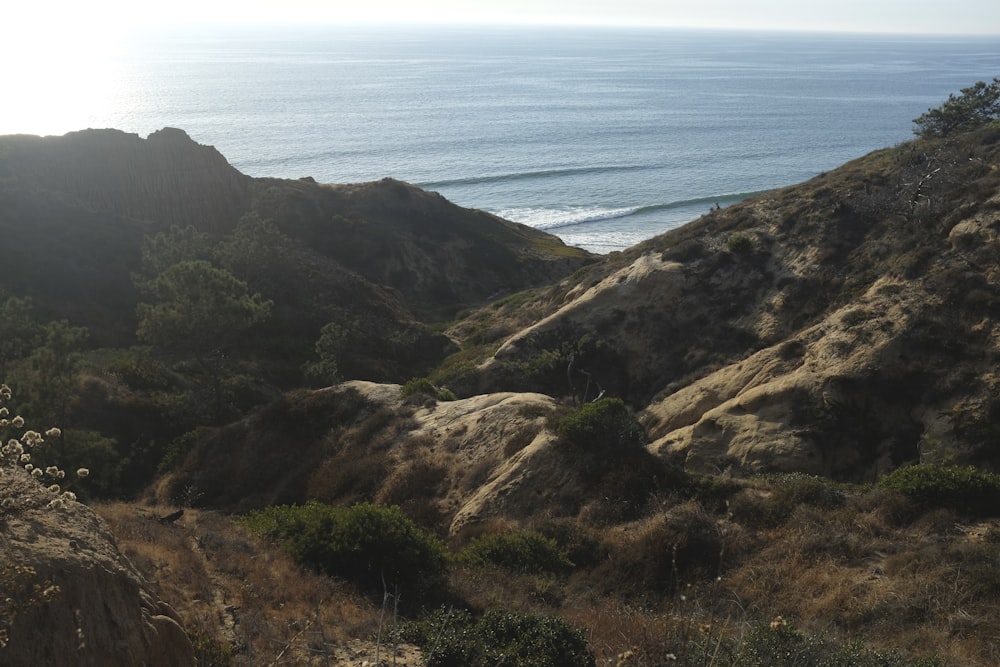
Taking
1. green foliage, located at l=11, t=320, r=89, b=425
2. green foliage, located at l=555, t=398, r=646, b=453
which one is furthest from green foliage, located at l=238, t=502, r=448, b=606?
green foliage, located at l=11, t=320, r=89, b=425

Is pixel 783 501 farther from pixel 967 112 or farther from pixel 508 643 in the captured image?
pixel 967 112

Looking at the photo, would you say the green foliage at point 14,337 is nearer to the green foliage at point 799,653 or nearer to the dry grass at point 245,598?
the dry grass at point 245,598

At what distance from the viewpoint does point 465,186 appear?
118875 mm

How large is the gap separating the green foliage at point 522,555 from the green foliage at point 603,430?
13.3 feet

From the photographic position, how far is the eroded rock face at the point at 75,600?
21.4 feet

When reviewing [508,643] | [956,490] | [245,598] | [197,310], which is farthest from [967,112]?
[245,598]

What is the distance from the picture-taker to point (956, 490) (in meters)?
16.1

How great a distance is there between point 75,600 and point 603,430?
15.0 metres

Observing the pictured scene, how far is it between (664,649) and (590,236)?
92.3 metres

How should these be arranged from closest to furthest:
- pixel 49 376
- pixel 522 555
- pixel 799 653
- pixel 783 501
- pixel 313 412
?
pixel 799 653 → pixel 522 555 → pixel 783 501 → pixel 49 376 → pixel 313 412

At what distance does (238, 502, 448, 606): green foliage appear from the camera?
47.6 feet

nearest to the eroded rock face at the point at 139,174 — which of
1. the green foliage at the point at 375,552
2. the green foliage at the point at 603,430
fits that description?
the green foliage at the point at 603,430

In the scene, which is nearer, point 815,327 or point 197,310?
point 815,327

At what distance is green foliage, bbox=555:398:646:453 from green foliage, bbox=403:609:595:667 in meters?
9.33
